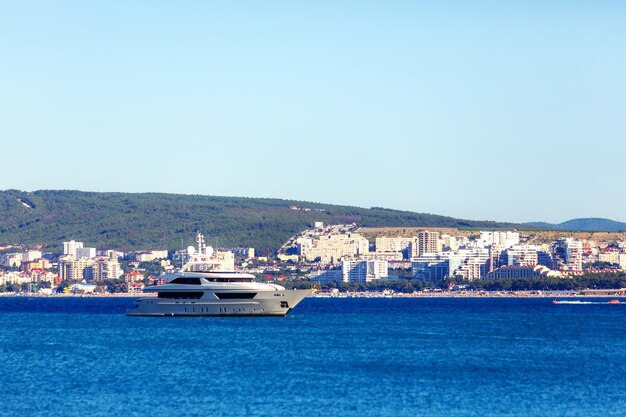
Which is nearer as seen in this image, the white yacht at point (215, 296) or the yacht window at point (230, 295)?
the white yacht at point (215, 296)

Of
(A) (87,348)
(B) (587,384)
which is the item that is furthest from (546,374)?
(A) (87,348)

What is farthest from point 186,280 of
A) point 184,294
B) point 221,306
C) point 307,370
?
point 307,370

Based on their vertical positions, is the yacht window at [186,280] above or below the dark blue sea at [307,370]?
above

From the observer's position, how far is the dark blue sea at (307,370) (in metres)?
43.3

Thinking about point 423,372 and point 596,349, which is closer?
point 423,372

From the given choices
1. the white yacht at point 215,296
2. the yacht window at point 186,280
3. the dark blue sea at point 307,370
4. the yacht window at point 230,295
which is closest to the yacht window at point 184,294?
the white yacht at point 215,296

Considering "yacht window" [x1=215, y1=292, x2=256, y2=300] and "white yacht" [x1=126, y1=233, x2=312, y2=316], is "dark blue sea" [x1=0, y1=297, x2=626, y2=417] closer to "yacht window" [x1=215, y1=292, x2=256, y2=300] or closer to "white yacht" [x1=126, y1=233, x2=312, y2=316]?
"white yacht" [x1=126, y1=233, x2=312, y2=316]

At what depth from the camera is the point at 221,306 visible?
288 ft

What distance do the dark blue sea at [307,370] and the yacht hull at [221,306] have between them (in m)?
2.23

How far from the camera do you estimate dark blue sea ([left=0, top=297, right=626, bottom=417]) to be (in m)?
43.3

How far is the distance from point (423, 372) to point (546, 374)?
457cm

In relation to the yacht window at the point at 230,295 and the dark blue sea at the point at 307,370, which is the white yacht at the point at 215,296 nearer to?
the yacht window at the point at 230,295

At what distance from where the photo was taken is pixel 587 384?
4938 cm

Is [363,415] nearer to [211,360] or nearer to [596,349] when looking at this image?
[211,360]
